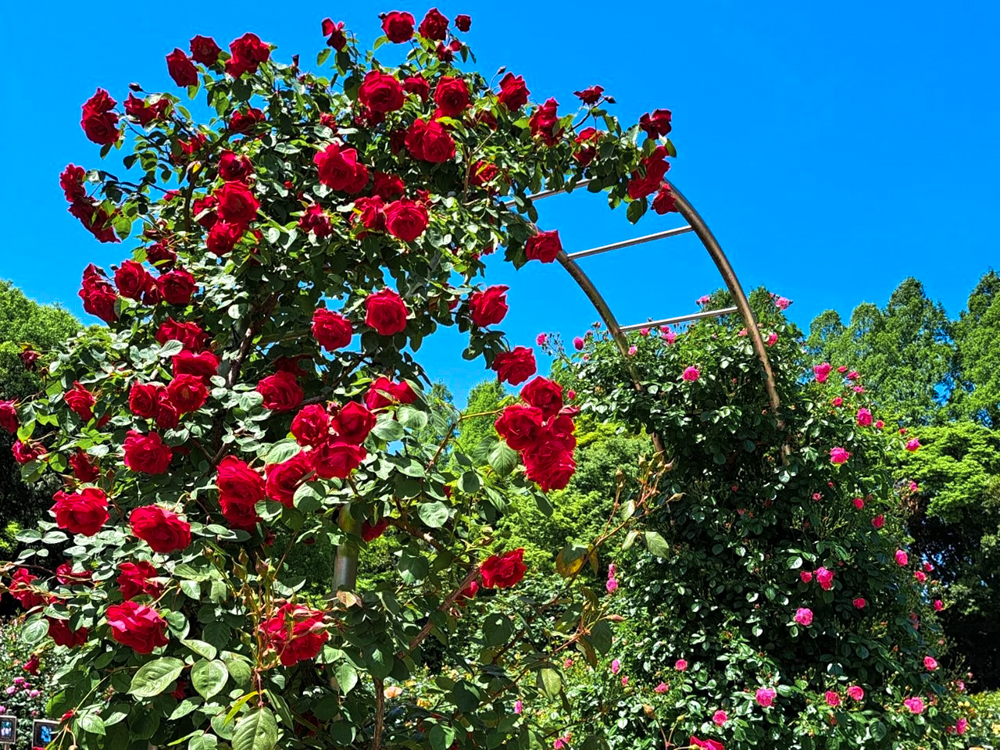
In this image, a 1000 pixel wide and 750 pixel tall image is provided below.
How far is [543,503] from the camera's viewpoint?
1.74 meters

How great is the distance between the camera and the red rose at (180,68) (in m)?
2.47

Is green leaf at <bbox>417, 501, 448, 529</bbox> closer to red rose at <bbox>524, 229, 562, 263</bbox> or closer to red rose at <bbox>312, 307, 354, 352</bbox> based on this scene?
red rose at <bbox>312, 307, 354, 352</bbox>

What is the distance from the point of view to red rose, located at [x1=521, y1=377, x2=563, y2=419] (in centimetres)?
170

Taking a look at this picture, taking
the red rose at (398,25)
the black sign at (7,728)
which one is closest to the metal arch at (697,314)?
the red rose at (398,25)

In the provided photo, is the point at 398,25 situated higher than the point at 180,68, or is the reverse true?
the point at 398,25

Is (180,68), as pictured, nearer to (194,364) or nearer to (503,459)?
(194,364)

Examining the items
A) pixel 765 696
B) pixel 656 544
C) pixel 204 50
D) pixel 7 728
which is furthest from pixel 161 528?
pixel 7 728

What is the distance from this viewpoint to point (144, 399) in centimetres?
188

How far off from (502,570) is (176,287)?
1111mm

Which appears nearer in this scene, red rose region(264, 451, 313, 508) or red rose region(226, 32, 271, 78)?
red rose region(264, 451, 313, 508)

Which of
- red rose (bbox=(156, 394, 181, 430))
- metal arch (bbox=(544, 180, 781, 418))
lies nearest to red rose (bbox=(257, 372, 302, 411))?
red rose (bbox=(156, 394, 181, 430))

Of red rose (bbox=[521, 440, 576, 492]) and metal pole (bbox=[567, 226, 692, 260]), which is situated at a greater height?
metal pole (bbox=[567, 226, 692, 260])

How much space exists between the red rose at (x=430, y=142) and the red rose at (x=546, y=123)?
0.36 meters

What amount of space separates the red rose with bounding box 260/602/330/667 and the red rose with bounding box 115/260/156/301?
1051 millimetres
